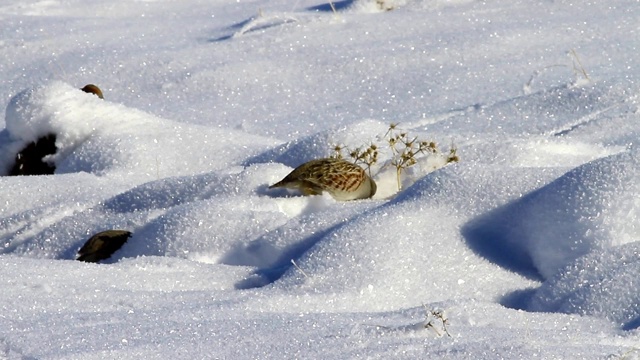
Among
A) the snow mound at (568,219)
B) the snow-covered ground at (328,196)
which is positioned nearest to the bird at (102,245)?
the snow-covered ground at (328,196)

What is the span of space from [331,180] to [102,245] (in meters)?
0.68

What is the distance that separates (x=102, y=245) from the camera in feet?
9.45

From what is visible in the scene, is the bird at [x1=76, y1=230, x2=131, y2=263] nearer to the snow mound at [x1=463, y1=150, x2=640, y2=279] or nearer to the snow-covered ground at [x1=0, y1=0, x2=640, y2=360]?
the snow-covered ground at [x1=0, y1=0, x2=640, y2=360]

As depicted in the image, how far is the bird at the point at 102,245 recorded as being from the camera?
2.86 m

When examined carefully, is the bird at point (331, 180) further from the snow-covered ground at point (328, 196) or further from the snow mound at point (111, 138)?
the snow mound at point (111, 138)

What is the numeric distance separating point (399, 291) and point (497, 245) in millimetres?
356

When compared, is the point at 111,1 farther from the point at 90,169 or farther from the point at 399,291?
the point at 399,291

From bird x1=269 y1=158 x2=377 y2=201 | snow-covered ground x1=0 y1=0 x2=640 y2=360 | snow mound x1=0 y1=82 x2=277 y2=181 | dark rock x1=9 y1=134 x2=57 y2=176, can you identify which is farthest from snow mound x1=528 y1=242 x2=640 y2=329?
dark rock x1=9 y1=134 x2=57 y2=176

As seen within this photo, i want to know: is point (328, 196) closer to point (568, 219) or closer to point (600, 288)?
point (568, 219)

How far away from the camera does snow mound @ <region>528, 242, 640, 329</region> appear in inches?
85.0

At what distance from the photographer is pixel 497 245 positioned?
2600mm

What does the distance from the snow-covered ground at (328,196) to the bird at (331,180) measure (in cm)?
3

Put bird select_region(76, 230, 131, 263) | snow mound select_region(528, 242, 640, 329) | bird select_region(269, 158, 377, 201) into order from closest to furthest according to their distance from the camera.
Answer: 1. snow mound select_region(528, 242, 640, 329)
2. bird select_region(76, 230, 131, 263)
3. bird select_region(269, 158, 377, 201)

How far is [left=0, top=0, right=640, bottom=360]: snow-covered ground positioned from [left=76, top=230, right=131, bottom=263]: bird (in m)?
0.04
